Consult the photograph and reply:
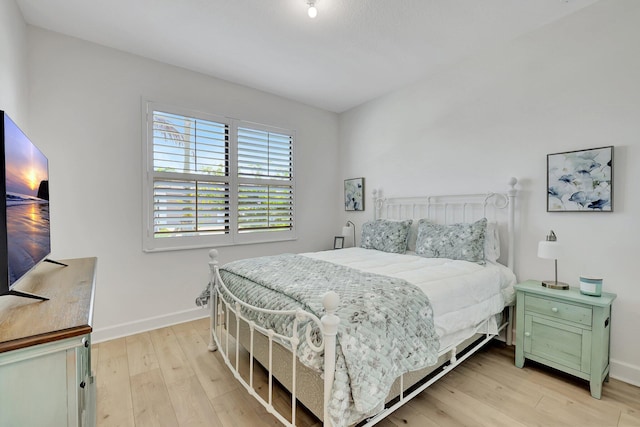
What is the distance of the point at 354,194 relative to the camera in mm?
4199

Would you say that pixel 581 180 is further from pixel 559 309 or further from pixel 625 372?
pixel 625 372

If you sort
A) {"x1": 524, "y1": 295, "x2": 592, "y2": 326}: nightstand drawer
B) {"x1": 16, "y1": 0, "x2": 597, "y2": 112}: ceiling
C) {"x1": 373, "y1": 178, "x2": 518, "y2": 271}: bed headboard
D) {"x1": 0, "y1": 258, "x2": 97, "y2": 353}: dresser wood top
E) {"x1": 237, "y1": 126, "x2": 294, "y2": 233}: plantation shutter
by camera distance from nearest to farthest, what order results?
{"x1": 0, "y1": 258, "x2": 97, "y2": 353}: dresser wood top
{"x1": 524, "y1": 295, "x2": 592, "y2": 326}: nightstand drawer
{"x1": 16, "y1": 0, "x2": 597, "y2": 112}: ceiling
{"x1": 373, "y1": 178, "x2": 518, "y2": 271}: bed headboard
{"x1": 237, "y1": 126, "x2": 294, "y2": 233}: plantation shutter

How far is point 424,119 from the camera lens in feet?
10.9

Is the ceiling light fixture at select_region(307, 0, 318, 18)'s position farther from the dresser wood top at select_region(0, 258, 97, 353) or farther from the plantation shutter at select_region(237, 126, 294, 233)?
A: the dresser wood top at select_region(0, 258, 97, 353)

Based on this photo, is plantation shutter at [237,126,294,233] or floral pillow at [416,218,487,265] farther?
plantation shutter at [237,126,294,233]

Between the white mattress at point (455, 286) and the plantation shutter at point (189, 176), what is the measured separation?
57.2 inches

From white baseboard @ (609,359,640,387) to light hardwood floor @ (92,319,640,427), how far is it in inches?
2.5

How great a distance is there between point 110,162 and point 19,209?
182cm

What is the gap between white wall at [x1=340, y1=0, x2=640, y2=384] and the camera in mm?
2029

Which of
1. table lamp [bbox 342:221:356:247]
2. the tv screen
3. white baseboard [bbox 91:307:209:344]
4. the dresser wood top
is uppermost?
the tv screen

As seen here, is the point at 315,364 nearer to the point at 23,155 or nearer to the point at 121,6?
the point at 23,155

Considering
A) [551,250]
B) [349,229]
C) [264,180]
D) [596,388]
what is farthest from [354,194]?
[596,388]

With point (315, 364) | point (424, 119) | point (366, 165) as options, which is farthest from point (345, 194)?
point (315, 364)

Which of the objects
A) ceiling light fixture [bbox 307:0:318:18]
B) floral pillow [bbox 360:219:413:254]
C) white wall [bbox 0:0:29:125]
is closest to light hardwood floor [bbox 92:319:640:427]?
floral pillow [bbox 360:219:413:254]
